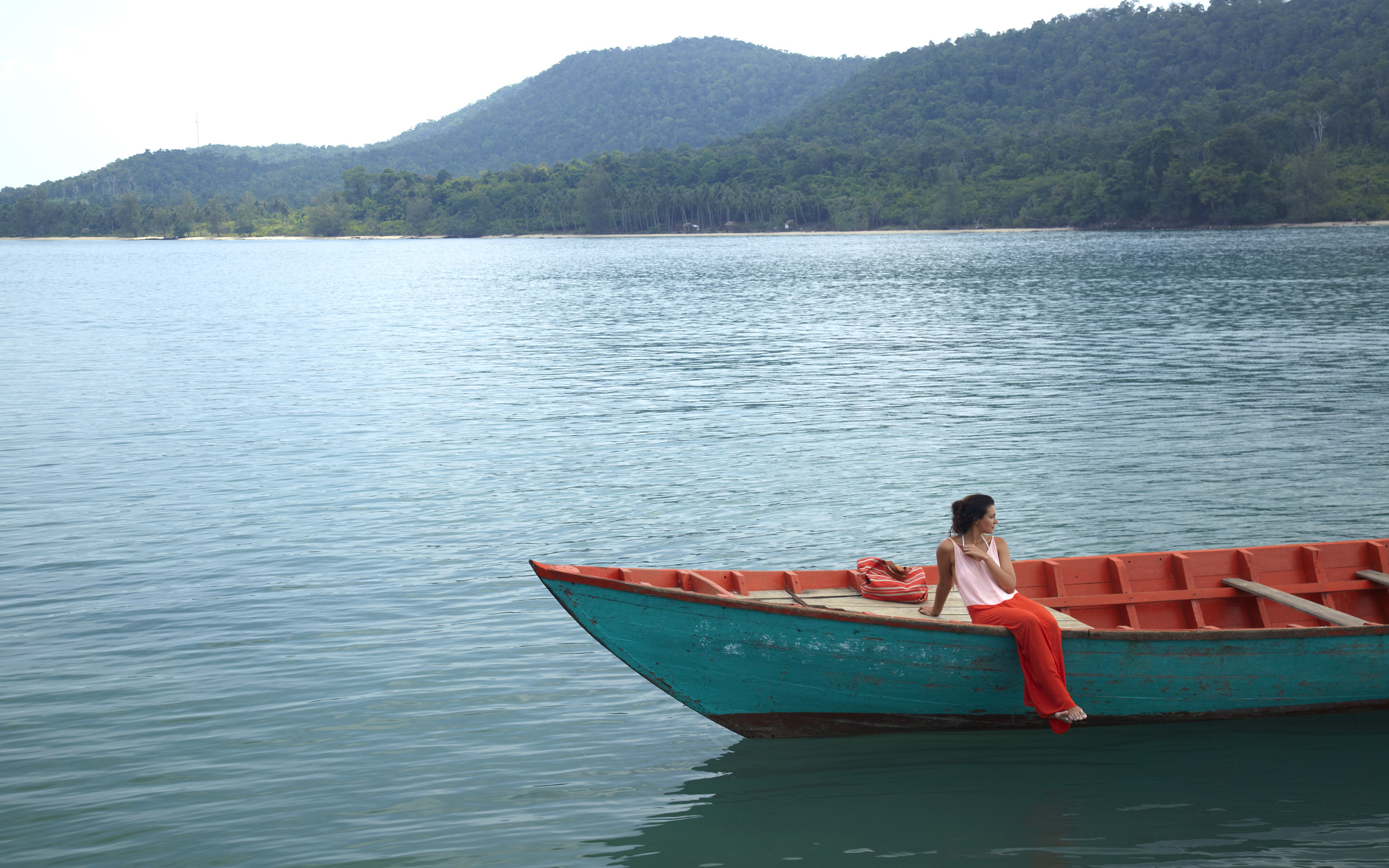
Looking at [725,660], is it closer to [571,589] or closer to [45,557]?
[571,589]

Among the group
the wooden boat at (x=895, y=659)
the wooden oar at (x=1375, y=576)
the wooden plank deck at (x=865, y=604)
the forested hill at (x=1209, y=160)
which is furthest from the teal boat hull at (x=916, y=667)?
the forested hill at (x=1209, y=160)

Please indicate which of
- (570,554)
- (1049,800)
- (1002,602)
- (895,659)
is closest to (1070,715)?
(1049,800)

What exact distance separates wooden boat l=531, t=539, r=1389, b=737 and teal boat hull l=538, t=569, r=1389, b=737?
0.01 meters

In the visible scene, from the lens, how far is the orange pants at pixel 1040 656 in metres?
7.77

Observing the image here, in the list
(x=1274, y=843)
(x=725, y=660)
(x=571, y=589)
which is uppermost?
(x=571, y=589)

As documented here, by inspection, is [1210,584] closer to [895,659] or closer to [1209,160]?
[895,659]

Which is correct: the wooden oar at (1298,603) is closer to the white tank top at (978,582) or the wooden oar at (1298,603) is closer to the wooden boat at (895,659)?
the wooden boat at (895,659)

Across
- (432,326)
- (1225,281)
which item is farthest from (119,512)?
(1225,281)

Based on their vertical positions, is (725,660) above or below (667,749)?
above

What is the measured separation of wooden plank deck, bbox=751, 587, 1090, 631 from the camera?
8.77 metres

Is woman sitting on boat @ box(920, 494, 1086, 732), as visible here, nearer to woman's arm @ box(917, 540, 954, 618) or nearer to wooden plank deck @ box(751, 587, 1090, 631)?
woman's arm @ box(917, 540, 954, 618)

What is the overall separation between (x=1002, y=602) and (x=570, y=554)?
662 cm

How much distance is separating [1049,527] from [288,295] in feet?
213

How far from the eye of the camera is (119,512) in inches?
620
